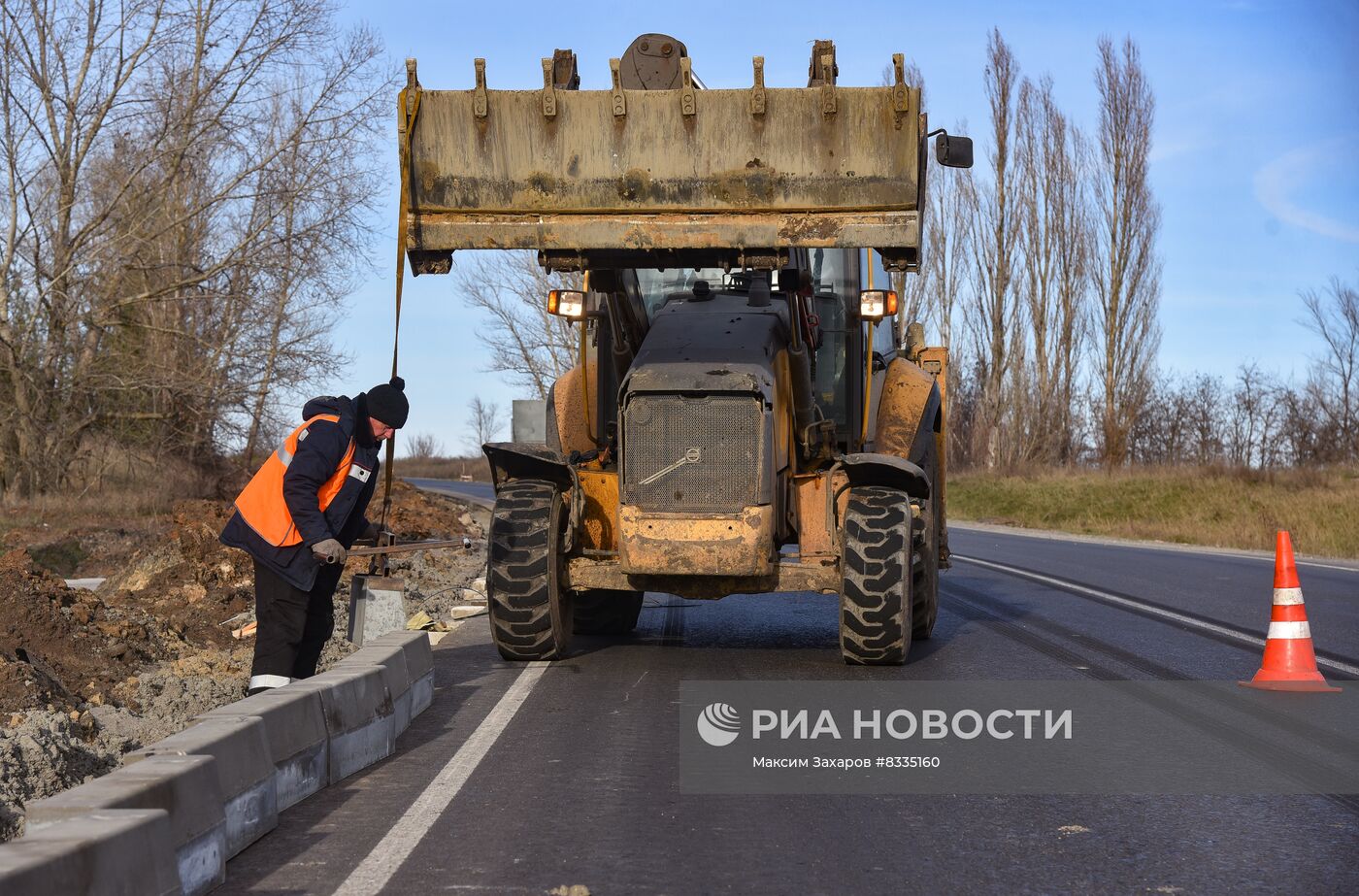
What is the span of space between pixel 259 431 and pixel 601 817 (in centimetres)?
2341

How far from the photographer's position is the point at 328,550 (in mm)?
7066

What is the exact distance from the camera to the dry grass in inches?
1050

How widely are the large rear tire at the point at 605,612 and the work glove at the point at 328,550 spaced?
140 inches

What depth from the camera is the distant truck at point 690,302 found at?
8430 millimetres

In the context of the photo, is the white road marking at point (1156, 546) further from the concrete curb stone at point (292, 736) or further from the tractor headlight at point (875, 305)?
the concrete curb stone at point (292, 736)

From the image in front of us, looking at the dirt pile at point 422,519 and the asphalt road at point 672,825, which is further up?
the dirt pile at point 422,519

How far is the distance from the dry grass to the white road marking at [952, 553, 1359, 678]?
8471 millimetres

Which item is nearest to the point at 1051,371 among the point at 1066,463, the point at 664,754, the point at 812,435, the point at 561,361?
the point at 1066,463

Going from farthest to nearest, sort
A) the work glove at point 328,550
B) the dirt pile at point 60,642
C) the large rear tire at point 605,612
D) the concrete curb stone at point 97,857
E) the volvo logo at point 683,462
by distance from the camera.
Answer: the large rear tire at point 605,612 < the volvo logo at point 683,462 < the dirt pile at point 60,642 < the work glove at point 328,550 < the concrete curb stone at point 97,857

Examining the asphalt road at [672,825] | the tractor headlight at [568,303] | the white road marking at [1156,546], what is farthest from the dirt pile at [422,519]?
the asphalt road at [672,825]

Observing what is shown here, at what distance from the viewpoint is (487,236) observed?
27.9 feet

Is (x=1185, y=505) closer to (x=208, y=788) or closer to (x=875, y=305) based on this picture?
(x=875, y=305)

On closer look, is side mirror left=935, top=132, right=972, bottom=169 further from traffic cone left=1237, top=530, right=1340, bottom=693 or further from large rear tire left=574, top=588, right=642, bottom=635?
large rear tire left=574, top=588, right=642, bottom=635

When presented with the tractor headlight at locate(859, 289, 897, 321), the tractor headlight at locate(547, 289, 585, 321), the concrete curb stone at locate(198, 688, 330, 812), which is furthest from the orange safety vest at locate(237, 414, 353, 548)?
the tractor headlight at locate(859, 289, 897, 321)
